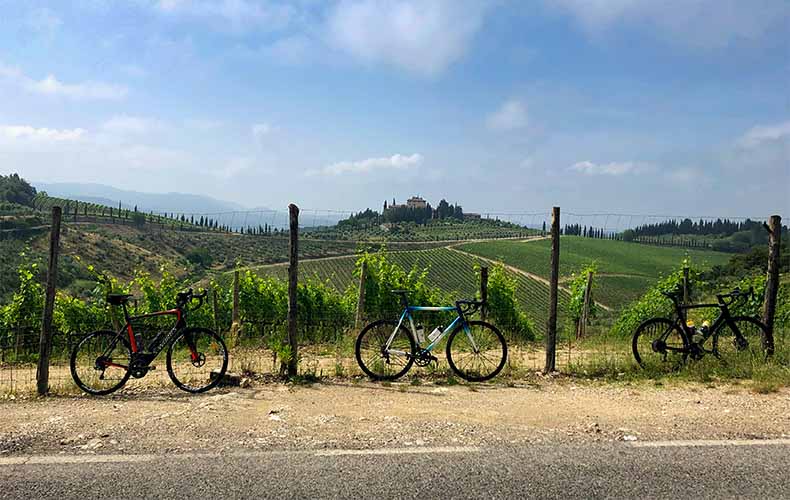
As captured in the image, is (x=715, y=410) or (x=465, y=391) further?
(x=465, y=391)

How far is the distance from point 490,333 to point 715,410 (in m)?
2.64

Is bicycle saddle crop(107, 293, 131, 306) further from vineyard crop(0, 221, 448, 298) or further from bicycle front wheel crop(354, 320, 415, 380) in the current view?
vineyard crop(0, 221, 448, 298)

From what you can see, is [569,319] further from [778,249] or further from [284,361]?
[284,361]

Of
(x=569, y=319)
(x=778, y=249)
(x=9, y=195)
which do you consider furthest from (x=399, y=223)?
(x=778, y=249)

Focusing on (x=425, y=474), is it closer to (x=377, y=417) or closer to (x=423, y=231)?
(x=377, y=417)

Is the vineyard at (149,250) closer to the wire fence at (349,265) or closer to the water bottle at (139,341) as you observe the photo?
the wire fence at (349,265)

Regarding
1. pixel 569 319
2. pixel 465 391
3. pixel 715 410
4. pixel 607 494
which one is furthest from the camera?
pixel 569 319

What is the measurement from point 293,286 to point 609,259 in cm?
8312

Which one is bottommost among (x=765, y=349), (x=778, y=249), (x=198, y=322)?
(x=198, y=322)

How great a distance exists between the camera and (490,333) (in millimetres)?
6957

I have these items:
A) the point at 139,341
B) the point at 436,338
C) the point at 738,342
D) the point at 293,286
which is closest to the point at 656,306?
the point at 738,342

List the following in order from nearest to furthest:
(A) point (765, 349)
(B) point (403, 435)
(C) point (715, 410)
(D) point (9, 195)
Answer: (B) point (403, 435)
(C) point (715, 410)
(A) point (765, 349)
(D) point (9, 195)

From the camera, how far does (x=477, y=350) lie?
693cm

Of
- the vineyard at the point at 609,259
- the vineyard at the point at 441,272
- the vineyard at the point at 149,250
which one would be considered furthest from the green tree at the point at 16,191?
the vineyard at the point at 609,259
